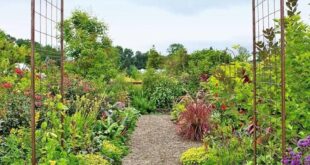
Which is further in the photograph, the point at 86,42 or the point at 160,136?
the point at 86,42

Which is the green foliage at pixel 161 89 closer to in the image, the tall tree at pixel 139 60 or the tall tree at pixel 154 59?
the tall tree at pixel 154 59

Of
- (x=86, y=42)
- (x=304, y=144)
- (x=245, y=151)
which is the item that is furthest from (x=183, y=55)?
(x=304, y=144)

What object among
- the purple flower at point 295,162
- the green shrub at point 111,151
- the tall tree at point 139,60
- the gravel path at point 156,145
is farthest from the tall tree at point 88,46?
the tall tree at point 139,60

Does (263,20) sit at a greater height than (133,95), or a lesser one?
greater

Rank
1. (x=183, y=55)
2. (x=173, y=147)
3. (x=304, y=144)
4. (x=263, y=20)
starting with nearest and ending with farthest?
(x=304, y=144)
(x=263, y=20)
(x=173, y=147)
(x=183, y=55)

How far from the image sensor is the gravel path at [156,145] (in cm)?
761

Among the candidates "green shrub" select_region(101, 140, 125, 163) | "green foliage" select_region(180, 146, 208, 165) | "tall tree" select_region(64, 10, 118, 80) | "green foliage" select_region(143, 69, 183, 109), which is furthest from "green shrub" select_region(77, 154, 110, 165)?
"tall tree" select_region(64, 10, 118, 80)

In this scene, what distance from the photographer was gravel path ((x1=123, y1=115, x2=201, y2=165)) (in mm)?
7605

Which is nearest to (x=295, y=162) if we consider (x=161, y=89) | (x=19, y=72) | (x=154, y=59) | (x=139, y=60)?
(x=19, y=72)

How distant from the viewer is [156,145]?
890cm

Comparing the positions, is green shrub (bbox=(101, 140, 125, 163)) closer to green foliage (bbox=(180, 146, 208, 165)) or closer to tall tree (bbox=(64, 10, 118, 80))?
green foliage (bbox=(180, 146, 208, 165))

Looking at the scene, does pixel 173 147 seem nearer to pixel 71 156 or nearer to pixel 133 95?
pixel 71 156

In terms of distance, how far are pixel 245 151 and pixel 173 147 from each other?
2513 millimetres

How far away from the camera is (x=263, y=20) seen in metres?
5.13
